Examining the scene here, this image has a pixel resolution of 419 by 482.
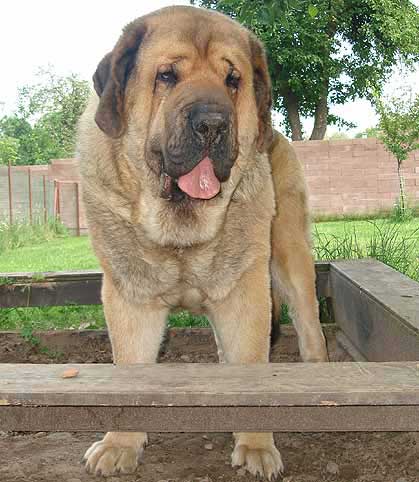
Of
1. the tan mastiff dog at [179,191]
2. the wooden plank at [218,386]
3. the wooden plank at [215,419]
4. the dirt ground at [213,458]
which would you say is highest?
the tan mastiff dog at [179,191]

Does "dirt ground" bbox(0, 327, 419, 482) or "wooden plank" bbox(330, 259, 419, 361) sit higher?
"wooden plank" bbox(330, 259, 419, 361)

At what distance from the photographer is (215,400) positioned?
1356 millimetres

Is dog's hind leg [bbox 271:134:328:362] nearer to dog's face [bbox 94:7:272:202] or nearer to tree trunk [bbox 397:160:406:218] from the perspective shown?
dog's face [bbox 94:7:272:202]

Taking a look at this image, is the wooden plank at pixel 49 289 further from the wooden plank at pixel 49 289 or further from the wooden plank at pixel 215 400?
the wooden plank at pixel 215 400

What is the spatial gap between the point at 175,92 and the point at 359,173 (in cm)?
1438

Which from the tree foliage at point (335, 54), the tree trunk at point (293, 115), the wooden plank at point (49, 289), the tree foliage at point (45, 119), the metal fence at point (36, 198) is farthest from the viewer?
the tree foliage at point (45, 119)

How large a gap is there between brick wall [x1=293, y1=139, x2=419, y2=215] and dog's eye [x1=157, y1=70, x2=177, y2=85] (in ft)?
45.9

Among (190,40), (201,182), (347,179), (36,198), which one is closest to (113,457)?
(201,182)

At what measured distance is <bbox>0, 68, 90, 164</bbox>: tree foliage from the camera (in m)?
31.7

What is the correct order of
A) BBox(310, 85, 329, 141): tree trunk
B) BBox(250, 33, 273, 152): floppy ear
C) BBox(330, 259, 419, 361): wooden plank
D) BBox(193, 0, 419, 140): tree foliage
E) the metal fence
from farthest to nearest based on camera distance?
BBox(310, 85, 329, 141): tree trunk, BBox(193, 0, 419, 140): tree foliage, the metal fence, BBox(250, 33, 273, 152): floppy ear, BBox(330, 259, 419, 361): wooden plank

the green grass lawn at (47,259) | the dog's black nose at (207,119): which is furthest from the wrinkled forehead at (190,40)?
the green grass lawn at (47,259)

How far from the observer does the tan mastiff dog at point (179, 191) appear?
2.02m

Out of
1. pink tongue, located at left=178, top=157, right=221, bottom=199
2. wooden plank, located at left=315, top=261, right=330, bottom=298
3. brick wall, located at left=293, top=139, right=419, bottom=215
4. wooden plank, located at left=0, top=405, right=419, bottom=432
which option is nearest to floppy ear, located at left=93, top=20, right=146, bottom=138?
pink tongue, located at left=178, top=157, right=221, bottom=199

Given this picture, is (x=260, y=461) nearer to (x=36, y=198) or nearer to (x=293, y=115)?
(x=36, y=198)
